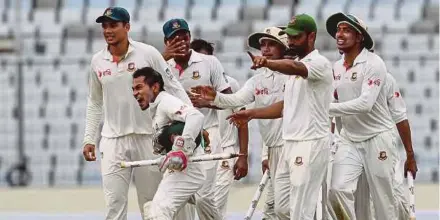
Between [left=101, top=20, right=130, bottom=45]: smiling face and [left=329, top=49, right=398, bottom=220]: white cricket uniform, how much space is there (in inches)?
71.4

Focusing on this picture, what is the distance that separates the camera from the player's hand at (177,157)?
9359 mm

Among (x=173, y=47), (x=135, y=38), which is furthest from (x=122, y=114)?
(x=135, y=38)

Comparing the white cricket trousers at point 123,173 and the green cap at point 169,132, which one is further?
the white cricket trousers at point 123,173

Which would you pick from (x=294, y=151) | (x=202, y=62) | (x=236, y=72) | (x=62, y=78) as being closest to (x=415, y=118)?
(x=236, y=72)

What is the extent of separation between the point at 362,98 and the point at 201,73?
66.4 inches

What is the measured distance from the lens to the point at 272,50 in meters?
11.1

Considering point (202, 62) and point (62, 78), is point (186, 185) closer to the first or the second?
point (202, 62)

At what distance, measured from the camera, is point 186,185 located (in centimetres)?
962

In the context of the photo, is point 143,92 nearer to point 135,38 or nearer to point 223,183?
point 223,183

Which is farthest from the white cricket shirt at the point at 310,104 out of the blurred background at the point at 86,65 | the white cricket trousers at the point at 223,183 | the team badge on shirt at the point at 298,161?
the blurred background at the point at 86,65

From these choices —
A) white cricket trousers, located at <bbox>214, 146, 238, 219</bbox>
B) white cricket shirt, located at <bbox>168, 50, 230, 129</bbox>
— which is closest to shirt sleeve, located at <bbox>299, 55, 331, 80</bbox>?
white cricket shirt, located at <bbox>168, 50, 230, 129</bbox>

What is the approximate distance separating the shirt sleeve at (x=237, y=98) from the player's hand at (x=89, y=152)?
3.45ft

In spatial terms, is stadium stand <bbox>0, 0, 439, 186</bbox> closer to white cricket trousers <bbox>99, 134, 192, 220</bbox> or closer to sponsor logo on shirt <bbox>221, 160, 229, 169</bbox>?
sponsor logo on shirt <bbox>221, 160, 229, 169</bbox>

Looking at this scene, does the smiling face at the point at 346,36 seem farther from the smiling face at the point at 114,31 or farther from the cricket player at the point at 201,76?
the smiling face at the point at 114,31
